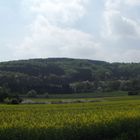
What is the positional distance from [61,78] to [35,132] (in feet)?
460

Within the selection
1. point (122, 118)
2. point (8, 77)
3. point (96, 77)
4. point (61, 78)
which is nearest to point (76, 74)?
point (96, 77)

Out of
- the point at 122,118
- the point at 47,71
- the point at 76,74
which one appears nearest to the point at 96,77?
the point at 76,74

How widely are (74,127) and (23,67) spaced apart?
513 feet

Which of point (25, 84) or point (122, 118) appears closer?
point (122, 118)

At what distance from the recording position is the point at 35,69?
180m

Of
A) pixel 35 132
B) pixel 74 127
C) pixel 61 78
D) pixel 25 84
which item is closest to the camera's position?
pixel 35 132

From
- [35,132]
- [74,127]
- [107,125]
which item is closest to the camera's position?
[35,132]

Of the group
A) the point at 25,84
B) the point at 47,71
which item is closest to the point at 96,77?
the point at 47,71

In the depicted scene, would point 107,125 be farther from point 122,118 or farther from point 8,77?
point 8,77

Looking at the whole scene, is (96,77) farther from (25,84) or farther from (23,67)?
(25,84)

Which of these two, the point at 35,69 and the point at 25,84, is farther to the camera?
the point at 35,69

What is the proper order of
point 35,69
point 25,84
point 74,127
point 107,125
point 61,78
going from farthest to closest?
point 35,69, point 61,78, point 25,84, point 107,125, point 74,127

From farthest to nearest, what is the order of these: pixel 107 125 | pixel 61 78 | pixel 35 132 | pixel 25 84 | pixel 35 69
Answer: pixel 35 69
pixel 61 78
pixel 25 84
pixel 107 125
pixel 35 132

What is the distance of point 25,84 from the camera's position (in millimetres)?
132000
